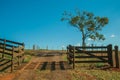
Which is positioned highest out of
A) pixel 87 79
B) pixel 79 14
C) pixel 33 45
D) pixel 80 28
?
pixel 79 14

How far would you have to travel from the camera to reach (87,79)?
12.8 metres

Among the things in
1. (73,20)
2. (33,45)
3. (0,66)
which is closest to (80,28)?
(73,20)

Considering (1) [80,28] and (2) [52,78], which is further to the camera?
(1) [80,28]

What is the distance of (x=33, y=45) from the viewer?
197 feet

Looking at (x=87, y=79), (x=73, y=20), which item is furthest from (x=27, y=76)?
(x=73, y=20)

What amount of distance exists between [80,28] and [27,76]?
43200 millimetres

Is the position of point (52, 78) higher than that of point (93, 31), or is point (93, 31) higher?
point (93, 31)

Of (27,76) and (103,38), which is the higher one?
(103,38)

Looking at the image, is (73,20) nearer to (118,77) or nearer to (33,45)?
(33,45)

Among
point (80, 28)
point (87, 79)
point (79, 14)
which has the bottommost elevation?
point (87, 79)

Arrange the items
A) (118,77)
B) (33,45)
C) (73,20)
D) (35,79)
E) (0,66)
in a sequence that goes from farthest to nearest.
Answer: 1. (33,45)
2. (73,20)
3. (0,66)
4. (118,77)
5. (35,79)

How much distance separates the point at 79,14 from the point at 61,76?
44.9 metres

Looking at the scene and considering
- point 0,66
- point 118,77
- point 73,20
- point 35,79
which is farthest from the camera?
point 73,20

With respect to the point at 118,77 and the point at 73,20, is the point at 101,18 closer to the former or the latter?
the point at 73,20
